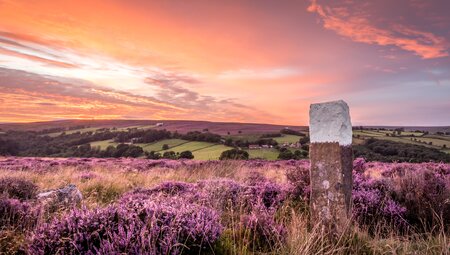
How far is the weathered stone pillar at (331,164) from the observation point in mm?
4984

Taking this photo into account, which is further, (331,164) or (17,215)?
(17,215)

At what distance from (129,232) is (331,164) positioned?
316cm

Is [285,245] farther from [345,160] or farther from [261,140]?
[261,140]

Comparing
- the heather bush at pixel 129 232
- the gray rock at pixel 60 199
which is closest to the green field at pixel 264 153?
the gray rock at pixel 60 199

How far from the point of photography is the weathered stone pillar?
16.4ft

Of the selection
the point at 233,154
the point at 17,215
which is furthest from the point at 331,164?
the point at 233,154

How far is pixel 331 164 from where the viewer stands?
200 inches

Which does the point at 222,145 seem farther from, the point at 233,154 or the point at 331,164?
the point at 331,164

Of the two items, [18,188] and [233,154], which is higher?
[18,188]

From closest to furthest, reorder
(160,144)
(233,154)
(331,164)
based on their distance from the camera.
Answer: (331,164), (233,154), (160,144)

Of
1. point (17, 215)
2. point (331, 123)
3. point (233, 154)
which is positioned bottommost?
point (233, 154)

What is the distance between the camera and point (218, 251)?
3.91 meters

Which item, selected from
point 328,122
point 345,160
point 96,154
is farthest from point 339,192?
point 96,154

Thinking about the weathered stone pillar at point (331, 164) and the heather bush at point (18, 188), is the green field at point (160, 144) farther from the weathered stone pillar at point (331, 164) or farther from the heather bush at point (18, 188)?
the weathered stone pillar at point (331, 164)
